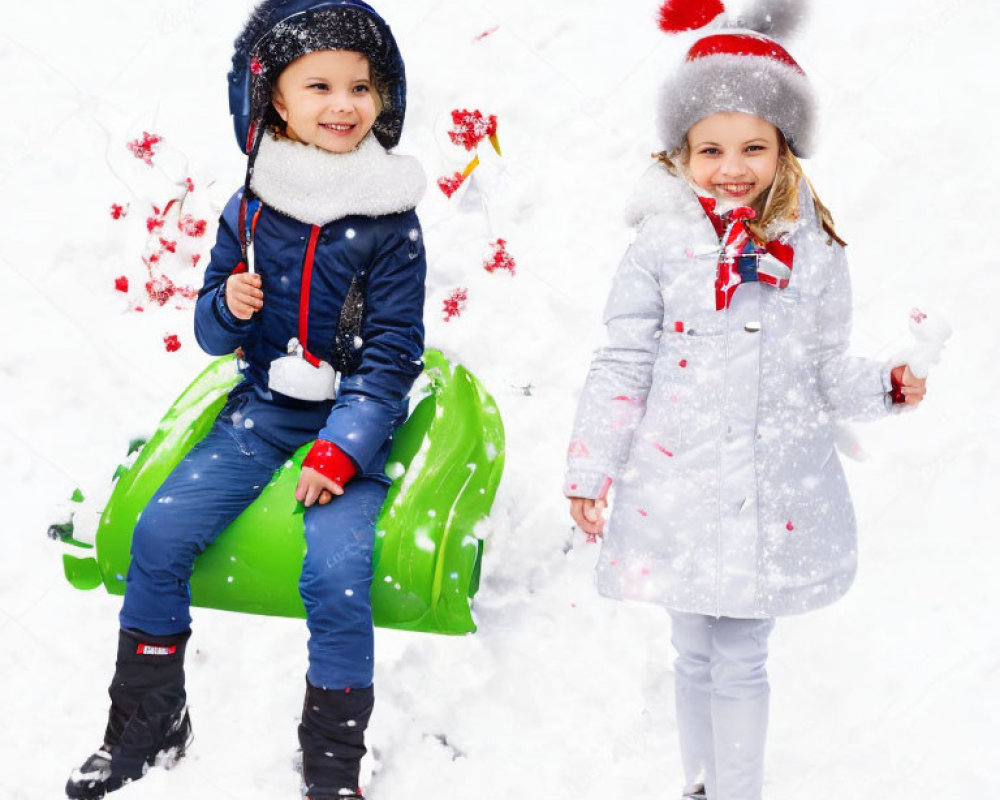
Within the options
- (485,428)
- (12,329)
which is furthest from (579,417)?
(12,329)

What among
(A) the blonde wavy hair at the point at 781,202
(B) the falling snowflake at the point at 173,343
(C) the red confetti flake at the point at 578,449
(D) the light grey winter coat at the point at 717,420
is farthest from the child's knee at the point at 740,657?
(B) the falling snowflake at the point at 173,343

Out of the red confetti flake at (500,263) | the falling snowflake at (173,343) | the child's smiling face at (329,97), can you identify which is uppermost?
the child's smiling face at (329,97)

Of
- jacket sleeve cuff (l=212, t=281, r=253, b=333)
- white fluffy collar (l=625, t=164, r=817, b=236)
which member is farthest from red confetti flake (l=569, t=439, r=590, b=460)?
jacket sleeve cuff (l=212, t=281, r=253, b=333)

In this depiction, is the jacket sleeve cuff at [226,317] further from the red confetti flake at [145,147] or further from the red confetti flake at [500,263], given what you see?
the red confetti flake at [500,263]

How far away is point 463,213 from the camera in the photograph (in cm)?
429

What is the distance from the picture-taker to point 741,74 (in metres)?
2.92

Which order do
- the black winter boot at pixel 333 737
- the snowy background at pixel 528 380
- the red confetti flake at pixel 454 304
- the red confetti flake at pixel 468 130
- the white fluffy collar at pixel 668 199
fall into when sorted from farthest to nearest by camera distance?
the red confetti flake at pixel 454 304 → the red confetti flake at pixel 468 130 → the snowy background at pixel 528 380 → the black winter boot at pixel 333 737 → the white fluffy collar at pixel 668 199

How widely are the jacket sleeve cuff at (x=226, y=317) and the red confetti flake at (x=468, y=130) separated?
3.22 ft

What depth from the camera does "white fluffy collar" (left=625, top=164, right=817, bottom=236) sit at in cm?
303

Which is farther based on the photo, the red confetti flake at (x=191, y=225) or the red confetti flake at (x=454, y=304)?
the red confetti flake at (x=454, y=304)

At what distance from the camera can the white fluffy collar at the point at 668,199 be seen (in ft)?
9.93

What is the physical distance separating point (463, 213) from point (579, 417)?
140cm

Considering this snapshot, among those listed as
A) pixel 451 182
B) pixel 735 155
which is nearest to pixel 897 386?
pixel 735 155

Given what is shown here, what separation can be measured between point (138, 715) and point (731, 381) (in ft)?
5.26
